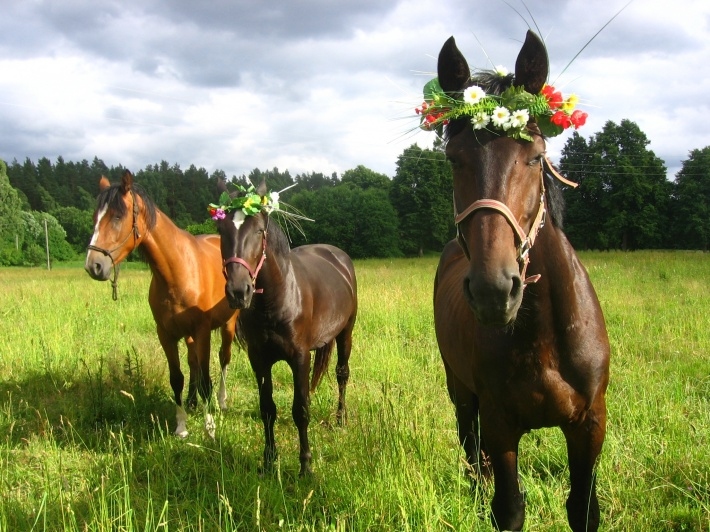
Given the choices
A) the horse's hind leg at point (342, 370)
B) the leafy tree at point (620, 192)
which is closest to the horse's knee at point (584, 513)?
the horse's hind leg at point (342, 370)

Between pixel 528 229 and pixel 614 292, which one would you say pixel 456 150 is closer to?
pixel 528 229

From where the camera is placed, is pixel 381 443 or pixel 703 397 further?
pixel 703 397

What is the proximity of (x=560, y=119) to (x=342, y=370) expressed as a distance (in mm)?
3927

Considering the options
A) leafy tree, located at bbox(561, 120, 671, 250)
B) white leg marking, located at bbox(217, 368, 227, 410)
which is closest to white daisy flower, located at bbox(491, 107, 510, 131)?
white leg marking, located at bbox(217, 368, 227, 410)

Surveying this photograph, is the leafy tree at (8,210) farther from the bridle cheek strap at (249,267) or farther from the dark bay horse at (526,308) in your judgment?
the dark bay horse at (526,308)

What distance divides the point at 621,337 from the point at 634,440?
3.68 metres

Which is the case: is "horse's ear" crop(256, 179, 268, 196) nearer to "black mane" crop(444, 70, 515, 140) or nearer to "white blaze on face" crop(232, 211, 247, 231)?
"white blaze on face" crop(232, 211, 247, 231)

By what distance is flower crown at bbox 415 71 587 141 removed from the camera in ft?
5.38

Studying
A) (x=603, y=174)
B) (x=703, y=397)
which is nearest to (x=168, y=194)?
(x=603, y=174)

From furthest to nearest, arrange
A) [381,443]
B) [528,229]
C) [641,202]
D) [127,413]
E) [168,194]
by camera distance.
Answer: [168,194] < [641,202] < [127,413] < [381,443] < [528,229]

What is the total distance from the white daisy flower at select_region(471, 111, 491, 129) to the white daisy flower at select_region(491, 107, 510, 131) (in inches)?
0.9

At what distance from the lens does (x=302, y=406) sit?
3768mm

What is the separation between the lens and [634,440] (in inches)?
128

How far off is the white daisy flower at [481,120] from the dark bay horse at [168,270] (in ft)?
12.4
